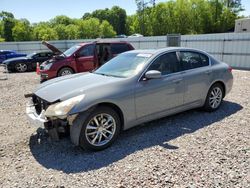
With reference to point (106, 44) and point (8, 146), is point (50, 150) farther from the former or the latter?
point (106, 44)

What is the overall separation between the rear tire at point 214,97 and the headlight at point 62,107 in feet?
9.78

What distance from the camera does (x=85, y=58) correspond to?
933cm

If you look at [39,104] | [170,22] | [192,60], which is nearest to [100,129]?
[39,104]

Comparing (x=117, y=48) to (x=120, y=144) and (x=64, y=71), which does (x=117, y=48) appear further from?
(x=120, y=144)

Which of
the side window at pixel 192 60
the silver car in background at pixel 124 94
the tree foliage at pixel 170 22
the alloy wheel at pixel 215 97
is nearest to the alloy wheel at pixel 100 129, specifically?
the silver car in background at pixel 124 94

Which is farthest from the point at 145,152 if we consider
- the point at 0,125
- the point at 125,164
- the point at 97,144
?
the point at 0,125

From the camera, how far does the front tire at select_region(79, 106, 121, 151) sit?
337 centimetres

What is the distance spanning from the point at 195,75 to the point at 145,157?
214 centimetres

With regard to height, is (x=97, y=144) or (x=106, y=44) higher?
(x=106, y=44)

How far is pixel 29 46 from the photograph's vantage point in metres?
21.0

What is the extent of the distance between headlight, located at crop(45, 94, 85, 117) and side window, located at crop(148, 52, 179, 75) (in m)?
1.48

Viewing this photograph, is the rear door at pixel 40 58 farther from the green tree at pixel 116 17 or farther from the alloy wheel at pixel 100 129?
the green tree at pixel 116 17

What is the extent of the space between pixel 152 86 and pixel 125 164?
143 centimetres

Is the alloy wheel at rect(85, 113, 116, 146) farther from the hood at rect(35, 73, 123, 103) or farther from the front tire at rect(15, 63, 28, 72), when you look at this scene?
the front tire at rect(15, 63, 28, 72)
